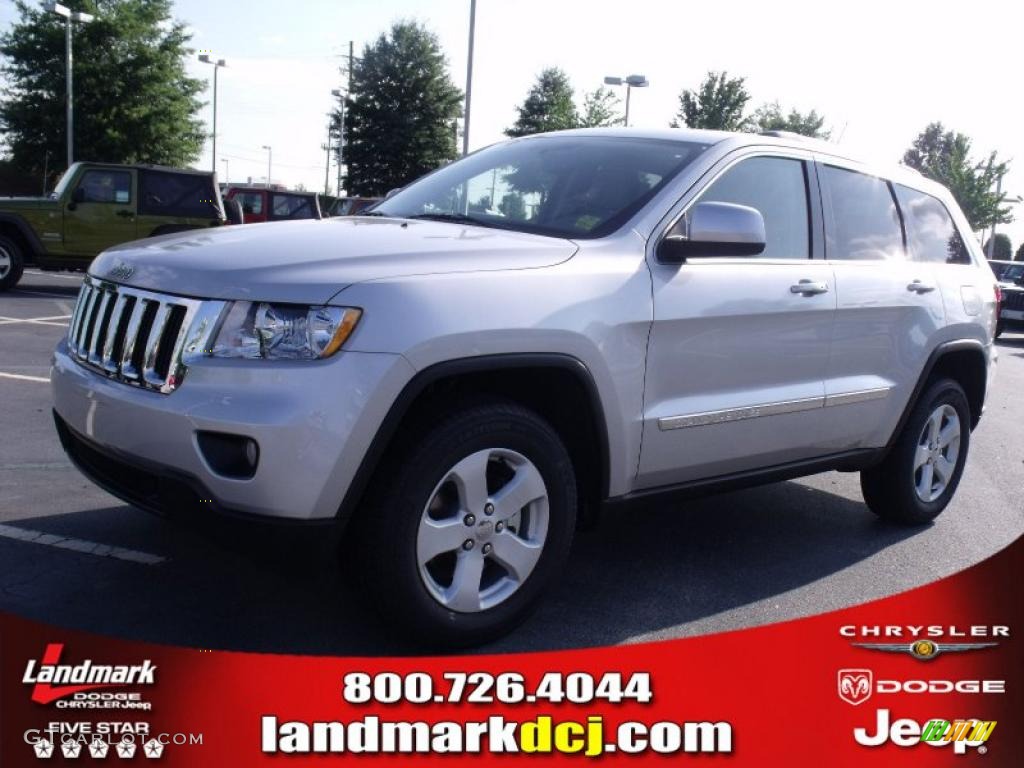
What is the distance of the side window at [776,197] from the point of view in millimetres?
4258

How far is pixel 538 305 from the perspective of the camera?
11.0 feet

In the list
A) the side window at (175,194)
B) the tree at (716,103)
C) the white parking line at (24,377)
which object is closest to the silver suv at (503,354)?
the white parking line at (24,377)

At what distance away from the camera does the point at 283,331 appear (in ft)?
9.87

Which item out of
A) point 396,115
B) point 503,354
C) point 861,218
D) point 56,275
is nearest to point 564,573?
point 503,354

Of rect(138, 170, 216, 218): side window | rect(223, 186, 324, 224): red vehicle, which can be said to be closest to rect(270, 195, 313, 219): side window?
rect(223, 186, 324, 224): red vehicle

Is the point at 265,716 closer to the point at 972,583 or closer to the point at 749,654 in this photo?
the point at 749,654

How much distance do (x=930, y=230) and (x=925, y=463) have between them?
1.18 metres

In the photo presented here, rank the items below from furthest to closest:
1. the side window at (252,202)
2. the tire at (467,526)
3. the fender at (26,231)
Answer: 1. the side window at (252,202)
2. the fender at (26,231)
3. the tire at (467,526)

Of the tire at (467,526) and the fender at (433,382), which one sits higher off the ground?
the fender at (433,382)

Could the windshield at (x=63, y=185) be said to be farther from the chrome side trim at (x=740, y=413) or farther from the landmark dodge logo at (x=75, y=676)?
the landmark dodge logo at (x=75, y=676)

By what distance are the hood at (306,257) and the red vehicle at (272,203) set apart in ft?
62.8

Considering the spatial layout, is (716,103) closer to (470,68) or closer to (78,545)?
(470,68)

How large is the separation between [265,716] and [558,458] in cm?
127

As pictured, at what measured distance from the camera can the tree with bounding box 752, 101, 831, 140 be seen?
41031 mm
